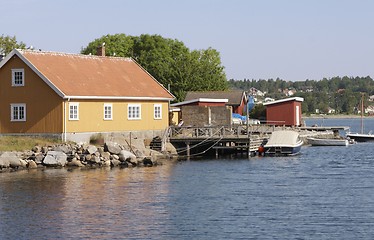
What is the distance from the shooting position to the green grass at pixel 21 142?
164ft

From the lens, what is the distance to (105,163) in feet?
Result: 165

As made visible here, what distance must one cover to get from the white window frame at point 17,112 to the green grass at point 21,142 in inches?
61.0

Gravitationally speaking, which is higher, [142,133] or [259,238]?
[142,133]

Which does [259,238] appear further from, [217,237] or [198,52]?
[198,52]

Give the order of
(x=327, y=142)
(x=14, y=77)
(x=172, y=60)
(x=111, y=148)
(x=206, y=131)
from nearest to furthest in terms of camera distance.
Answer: (x=111, y=148) → (x=14, y=77) → (x=206, y=131) → (x=327, y=142) → (x=172, y=60)

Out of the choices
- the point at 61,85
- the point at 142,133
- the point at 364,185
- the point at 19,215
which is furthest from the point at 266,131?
the point at 19,215

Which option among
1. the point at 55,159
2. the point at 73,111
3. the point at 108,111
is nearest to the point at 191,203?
the point at 55,159

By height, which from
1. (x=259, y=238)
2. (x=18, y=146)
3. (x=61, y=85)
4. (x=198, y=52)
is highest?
(x=198, y=52)

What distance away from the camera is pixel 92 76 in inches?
2258

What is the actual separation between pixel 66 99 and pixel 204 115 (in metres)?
14.2

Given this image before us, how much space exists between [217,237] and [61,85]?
90.9 ft

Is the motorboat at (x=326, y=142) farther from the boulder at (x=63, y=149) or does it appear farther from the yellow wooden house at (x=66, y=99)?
the boulder at (x=63, y=149)

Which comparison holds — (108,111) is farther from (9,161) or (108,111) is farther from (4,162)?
(4,162)

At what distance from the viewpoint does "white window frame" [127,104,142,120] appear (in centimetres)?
5744
